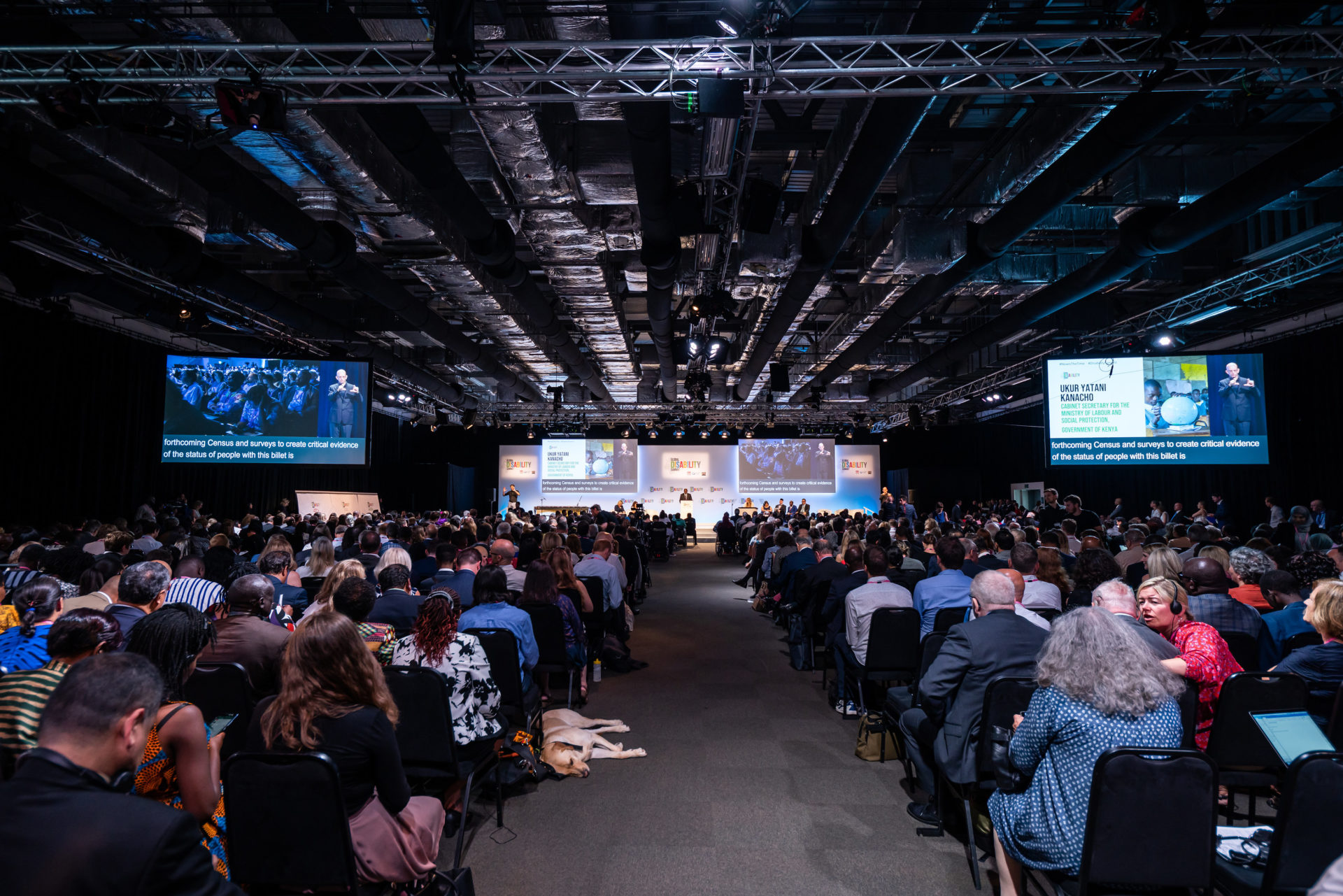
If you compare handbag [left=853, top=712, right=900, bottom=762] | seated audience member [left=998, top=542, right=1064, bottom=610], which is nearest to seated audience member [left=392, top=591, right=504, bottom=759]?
handbag [left=853, top=712, right=900, bottom=762]

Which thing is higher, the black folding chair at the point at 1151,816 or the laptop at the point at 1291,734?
the laptop at the point at 1291,734

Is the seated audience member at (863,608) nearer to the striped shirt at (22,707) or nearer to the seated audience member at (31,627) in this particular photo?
the striped shirt at (22,707)

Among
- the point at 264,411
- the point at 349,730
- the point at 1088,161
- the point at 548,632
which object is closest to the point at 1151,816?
the point at 349,730

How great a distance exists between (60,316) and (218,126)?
23.9 ft

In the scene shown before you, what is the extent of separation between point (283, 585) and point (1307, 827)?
5.79 meters

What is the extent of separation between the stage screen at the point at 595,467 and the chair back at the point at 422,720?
19.9 metres

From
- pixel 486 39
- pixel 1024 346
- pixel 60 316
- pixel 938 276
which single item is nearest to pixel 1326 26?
pixel 938 276

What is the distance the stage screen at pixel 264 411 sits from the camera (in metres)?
9.88

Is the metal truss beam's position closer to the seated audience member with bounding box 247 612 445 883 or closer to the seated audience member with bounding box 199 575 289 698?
the seated audience member with bounding box 199 575 289 698

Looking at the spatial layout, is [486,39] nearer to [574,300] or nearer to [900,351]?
[574,300]

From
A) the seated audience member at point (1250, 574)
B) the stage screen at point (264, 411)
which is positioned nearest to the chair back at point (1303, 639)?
the seated audience member at point (1250, 574)

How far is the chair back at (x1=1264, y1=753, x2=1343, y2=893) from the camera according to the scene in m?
2.00

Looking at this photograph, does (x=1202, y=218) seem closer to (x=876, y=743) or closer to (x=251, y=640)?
(x=876, y=743)

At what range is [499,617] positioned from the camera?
4137 mm
